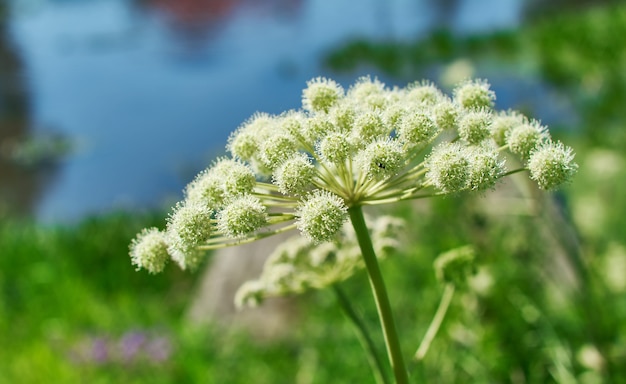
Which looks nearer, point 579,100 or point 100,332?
point 100,332

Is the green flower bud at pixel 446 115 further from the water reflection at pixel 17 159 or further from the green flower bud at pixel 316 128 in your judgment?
the water reflection at pixel 17 159

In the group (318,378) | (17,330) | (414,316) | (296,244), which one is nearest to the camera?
(296,244)

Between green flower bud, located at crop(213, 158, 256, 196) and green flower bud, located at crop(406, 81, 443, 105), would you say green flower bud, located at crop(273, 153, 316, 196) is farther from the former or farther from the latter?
green flower bud, located at crop(406, 81, 443, 105)

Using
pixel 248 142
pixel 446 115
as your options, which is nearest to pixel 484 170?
pixel 446 115

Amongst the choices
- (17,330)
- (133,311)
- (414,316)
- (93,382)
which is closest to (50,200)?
(17,330)

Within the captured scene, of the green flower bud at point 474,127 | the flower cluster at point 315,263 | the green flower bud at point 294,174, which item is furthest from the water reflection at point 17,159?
the green flower bud at point 474,127

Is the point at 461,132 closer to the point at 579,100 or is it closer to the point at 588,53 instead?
the point at 579,100
